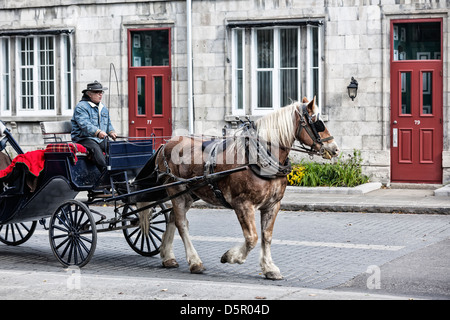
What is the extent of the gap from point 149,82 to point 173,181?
1102 centimetres

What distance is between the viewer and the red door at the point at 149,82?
65.0 feet

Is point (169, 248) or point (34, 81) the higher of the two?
point (34, 81)

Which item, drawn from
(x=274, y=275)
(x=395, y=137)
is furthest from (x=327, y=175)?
(x=274, y=275)

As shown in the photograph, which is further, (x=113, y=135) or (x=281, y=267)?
(x=113, y=135)

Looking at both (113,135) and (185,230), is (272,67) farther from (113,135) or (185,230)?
(185,230)

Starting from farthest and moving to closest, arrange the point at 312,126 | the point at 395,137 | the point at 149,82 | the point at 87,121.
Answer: the point at 149,82 → the point at 395,137 → the point at 87,121 → the point at 312,126

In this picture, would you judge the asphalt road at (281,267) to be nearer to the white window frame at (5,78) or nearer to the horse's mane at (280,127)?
the horse's mane at (280,127)

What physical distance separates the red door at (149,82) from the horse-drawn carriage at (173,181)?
940cm

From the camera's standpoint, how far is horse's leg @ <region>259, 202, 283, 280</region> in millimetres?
8266

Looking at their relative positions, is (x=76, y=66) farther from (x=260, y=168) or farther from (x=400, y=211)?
(x=260, y=168)

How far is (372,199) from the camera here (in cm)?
1545

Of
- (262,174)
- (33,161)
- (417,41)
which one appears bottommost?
(262,174)
